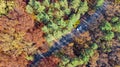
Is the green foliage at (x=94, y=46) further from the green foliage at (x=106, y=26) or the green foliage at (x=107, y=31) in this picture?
the green foliage at (x=106, y=26)

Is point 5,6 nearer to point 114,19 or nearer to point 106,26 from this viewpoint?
point 106,26

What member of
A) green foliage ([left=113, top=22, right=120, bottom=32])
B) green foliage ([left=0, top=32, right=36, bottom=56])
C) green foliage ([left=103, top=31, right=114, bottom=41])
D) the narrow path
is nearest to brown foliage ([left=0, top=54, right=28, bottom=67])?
green foliage ([left=0, top=32, right=36, bottom=56])

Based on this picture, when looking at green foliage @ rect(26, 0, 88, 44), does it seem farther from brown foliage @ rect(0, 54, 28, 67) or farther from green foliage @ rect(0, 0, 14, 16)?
brown foliage @ rect(0, 54, 28, 67)

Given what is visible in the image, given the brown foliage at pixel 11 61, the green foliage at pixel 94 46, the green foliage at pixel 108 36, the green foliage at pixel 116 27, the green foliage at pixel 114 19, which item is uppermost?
the green foliage at pixel 114 19

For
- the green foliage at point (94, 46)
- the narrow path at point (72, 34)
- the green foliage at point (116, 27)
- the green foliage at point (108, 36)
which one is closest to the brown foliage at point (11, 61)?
the narrow path at point (72, 34)

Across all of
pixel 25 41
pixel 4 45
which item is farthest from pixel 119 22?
pixel 4 45

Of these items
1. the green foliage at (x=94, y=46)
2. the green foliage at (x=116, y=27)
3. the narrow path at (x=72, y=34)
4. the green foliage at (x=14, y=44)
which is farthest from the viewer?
the narrow path at (x=72, y=34)
